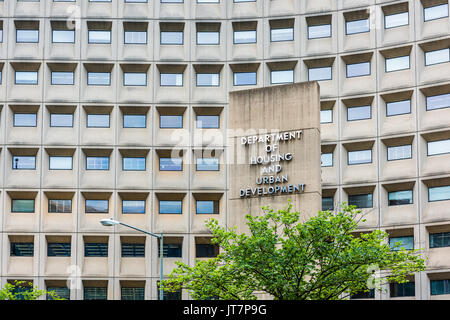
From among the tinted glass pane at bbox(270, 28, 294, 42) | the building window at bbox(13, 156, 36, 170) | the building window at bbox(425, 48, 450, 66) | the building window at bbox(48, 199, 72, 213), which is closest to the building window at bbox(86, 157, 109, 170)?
the building window at bbox(48, 199, 72, 213)

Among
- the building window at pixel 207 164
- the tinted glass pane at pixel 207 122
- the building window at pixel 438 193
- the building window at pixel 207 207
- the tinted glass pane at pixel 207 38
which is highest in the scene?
the tinted glass pane at pixel 207 38

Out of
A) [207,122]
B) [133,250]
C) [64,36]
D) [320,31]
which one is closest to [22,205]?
[133,250]

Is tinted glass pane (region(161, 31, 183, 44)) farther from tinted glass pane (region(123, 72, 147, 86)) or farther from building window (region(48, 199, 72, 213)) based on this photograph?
building window (region(48, 199, 72, 213))

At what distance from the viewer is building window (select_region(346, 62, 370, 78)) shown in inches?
1997

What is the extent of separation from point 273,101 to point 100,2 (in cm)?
2230

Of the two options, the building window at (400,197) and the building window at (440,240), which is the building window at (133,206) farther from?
the building window at (440,240)

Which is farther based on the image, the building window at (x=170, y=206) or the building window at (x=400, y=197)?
the building window at (x=170, y=206)

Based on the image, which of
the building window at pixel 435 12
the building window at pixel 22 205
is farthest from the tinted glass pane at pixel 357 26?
the building window at pixel 22 205

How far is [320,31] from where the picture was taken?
5209 cm

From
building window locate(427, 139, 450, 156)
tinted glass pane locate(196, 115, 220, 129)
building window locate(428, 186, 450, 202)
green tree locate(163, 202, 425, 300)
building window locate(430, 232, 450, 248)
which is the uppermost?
tinted glass pane locate(196, 115, 220, 129)

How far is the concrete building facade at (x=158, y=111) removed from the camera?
163 ft

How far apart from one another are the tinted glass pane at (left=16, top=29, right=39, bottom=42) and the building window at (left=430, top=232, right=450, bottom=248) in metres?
30.6

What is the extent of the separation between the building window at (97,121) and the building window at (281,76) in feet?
39.8
